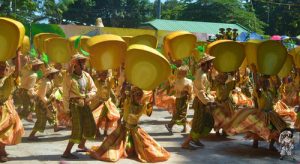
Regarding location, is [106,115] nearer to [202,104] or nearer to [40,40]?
[202,104]

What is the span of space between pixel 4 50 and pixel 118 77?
10.4ft

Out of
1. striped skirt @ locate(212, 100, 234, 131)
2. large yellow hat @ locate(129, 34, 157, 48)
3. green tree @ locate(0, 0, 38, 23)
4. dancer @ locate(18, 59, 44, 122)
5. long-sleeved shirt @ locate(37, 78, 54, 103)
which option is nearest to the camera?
striped skirt @ locate(212, 100, 234, 131)

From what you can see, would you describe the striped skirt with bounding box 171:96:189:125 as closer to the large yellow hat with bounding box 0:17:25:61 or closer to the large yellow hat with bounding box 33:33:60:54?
the large yellow hat with bounding box 33:33:60:54

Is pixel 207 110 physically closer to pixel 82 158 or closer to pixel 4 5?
pixel 82 158

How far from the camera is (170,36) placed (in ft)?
31.8

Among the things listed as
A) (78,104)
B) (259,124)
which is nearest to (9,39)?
(78,104)

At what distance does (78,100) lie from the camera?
6652 mm

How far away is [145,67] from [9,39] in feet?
6.26

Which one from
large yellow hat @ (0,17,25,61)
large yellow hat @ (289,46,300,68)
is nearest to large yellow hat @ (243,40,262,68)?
large yellow hat @ (289,46,300,68)

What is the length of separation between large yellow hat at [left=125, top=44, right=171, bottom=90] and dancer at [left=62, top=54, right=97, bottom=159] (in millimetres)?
661

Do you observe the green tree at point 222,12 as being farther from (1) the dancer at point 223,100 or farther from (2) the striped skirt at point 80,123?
(2) the striped skirt at point 80,123

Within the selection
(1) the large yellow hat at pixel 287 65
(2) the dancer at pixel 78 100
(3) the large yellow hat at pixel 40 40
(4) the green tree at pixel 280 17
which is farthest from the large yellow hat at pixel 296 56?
(4) the green tree at pixel 280 17

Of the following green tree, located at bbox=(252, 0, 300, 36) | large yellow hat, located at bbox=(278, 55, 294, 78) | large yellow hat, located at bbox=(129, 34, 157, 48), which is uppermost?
green tree, located at bbox=(252, 0, 300, 36)

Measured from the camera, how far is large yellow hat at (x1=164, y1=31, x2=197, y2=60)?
31.6ft
